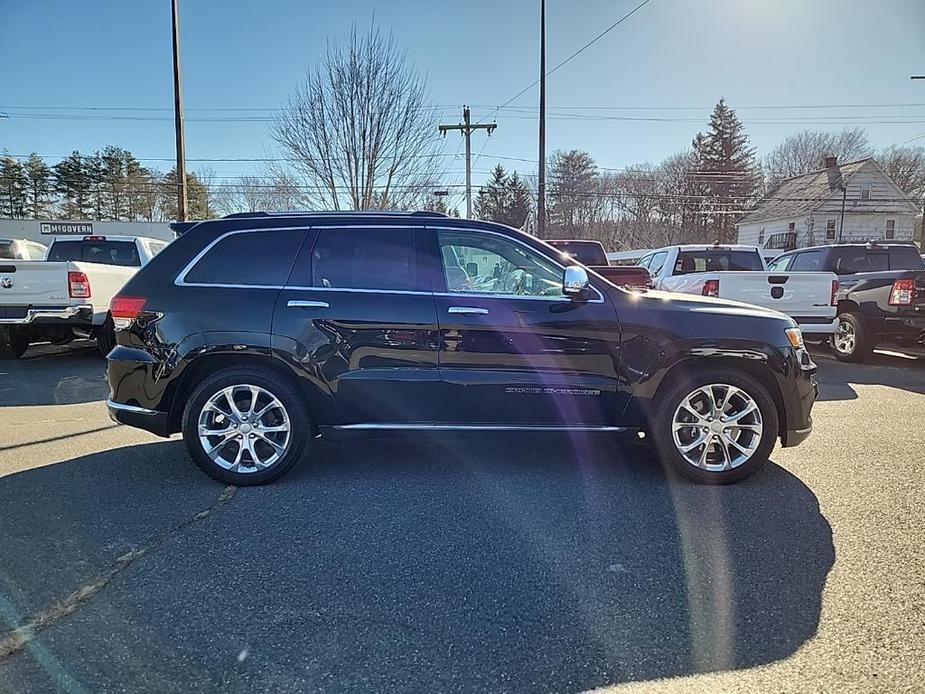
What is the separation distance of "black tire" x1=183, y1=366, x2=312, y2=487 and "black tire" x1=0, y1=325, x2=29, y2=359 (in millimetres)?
6901

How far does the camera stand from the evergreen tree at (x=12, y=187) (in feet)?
145

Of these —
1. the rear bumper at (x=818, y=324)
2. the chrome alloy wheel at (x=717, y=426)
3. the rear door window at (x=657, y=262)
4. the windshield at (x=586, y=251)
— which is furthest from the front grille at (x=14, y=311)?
the rear bumper at (x=818, y=324)

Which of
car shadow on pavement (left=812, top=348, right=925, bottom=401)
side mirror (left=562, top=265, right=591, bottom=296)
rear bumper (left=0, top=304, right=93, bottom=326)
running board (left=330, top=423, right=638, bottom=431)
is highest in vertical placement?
side mirror (left=562, top=265, right=591, bottom=296)

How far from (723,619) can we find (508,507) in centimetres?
145

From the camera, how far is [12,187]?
1751 inches

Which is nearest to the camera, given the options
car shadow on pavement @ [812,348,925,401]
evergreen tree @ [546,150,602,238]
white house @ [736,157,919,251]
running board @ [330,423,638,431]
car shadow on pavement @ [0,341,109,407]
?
running board @ [330,423,638,431]

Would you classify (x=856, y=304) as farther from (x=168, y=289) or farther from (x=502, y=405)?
(x=168, y=289)

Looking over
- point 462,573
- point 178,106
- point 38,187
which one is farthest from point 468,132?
point 38,187

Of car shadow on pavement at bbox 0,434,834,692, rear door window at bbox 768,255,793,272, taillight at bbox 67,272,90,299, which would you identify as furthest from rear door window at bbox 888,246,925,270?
taillight at bbox 67,272,90,299

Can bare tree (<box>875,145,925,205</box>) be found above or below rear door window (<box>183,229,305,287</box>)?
above

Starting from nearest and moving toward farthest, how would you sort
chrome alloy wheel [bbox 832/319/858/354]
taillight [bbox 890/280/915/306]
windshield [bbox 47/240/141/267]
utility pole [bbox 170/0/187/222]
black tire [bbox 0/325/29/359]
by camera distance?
taillight [bbox 890/280/915/306] → black tire [bbox 0/325/29/359] → chrome alloy wheel [bbox 832/319/858/354] → windshield [bbox 47/240/141/267] → utility pole [bbox 170/0/187/222]

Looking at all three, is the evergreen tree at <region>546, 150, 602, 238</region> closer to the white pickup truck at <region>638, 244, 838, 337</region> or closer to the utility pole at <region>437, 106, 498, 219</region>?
the utility pole at <region>437, 106, 498, 219</region>

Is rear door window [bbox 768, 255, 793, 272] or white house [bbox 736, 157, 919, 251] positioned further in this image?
white house [bbox 736, 157, 919, 251]

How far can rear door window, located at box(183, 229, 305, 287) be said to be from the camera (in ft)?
13.7
